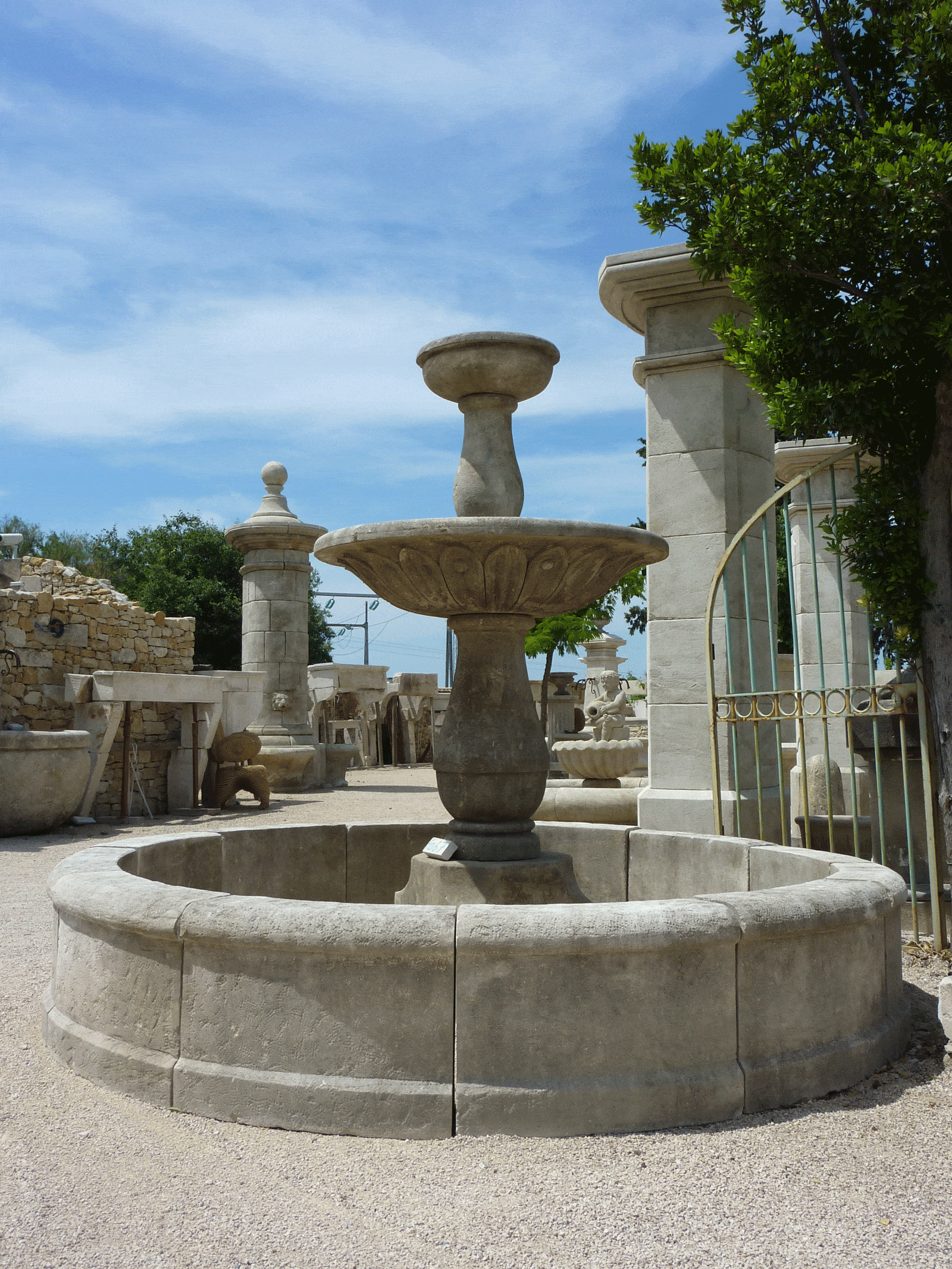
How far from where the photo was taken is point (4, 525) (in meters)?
39.8

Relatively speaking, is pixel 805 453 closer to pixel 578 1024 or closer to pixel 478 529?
pixel 478 529

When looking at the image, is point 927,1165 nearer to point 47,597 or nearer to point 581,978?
point 581,978

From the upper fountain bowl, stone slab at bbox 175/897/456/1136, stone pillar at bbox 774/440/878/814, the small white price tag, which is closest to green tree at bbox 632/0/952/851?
the upper fountain bowl

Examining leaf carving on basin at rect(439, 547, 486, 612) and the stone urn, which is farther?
the stone urn

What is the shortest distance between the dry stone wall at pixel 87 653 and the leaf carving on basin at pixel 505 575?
29.7 ft

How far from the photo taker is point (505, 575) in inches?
157

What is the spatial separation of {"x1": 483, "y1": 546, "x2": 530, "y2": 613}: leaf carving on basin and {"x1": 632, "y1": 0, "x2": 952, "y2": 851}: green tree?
5.23 ft

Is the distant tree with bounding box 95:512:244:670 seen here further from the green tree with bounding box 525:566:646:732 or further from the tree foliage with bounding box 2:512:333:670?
the green tree with bounding box 525:566:646:732

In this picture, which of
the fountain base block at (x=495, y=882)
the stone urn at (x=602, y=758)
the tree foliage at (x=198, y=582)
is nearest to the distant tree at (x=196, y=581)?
the tree foliage at (x=198, y=582)

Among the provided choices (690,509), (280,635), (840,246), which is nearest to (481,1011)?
(840,246)

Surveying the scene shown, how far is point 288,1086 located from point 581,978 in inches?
35.1

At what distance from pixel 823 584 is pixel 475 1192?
361 inches

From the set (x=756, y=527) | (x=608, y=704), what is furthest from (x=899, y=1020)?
(x=608, y=704)

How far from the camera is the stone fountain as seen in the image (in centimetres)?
410
